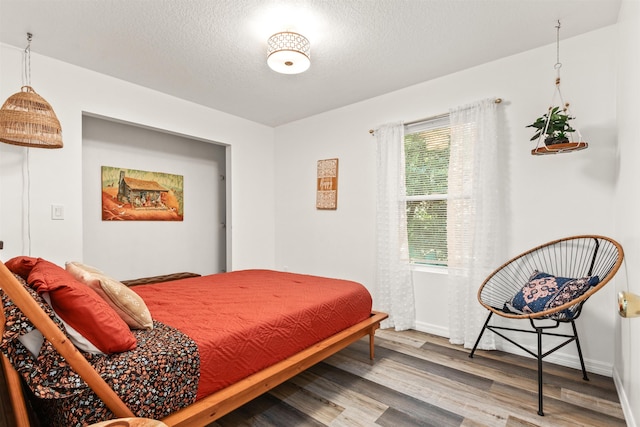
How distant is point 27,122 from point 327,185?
2790 millimetres

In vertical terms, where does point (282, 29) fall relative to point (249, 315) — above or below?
above

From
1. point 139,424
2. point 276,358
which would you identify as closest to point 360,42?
point 276,358

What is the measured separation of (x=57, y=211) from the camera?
2742 millimetres

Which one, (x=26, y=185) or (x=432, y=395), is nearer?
(x=432, y=395)

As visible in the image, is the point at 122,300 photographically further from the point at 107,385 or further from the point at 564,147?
the point at 564,147

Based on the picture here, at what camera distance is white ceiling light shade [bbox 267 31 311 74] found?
2193 mm

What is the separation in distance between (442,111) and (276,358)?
8.68 feet

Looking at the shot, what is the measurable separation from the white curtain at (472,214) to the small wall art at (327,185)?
140cm

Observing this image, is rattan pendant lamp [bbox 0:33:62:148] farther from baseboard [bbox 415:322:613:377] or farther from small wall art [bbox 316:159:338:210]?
baseboard [bbox 415:322:613:377]

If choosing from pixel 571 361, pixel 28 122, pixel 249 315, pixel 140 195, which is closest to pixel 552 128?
pixel 571 361

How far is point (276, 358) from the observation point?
1.76m

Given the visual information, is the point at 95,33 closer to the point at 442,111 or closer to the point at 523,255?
the point at 442,111

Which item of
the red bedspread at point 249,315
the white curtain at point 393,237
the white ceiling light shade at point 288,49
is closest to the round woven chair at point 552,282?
the white curtain at point 393,237

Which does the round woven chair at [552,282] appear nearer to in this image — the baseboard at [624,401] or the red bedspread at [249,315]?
the baseboard at [624,401]
